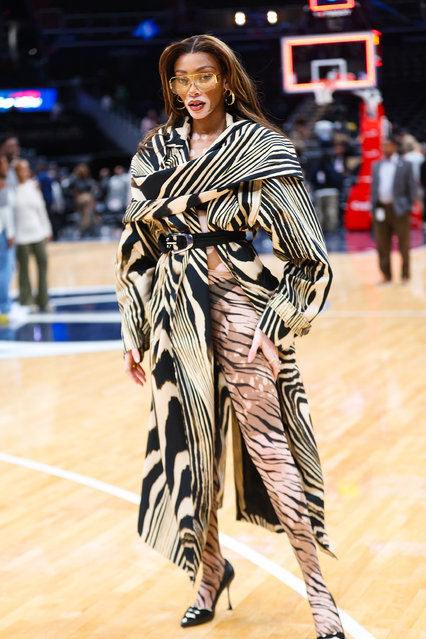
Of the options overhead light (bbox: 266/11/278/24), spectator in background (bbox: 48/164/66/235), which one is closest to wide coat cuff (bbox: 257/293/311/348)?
overhead light (bbox: 266/11/278/24)

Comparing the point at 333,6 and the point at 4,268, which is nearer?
the point at 4,268

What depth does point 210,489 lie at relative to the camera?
268 cm

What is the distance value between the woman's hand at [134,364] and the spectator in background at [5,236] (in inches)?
244

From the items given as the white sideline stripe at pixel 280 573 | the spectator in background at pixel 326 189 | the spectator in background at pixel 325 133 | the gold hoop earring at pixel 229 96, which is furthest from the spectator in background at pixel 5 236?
the spectator in background at pixel 325 133

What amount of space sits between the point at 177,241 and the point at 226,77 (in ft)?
1.52

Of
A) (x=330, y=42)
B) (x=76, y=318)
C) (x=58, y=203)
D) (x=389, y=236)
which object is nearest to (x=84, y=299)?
(x=76, y=318)

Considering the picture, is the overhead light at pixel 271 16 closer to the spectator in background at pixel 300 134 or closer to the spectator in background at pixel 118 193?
the spectator in background at pixel 300 134

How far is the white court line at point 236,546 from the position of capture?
2762 mm

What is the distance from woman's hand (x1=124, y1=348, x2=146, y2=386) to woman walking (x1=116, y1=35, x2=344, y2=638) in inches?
3.3

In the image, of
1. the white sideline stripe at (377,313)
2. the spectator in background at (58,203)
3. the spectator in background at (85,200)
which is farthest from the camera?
the spectator in background at (85,200)

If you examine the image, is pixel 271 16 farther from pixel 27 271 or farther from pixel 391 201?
pixel 27 271

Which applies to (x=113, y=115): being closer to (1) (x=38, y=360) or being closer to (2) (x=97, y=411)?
(1) (x=38, y=360)

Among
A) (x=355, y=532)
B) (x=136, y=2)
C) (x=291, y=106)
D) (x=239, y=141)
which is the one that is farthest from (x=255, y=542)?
(x=136, y=2)

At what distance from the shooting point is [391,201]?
1047cm
